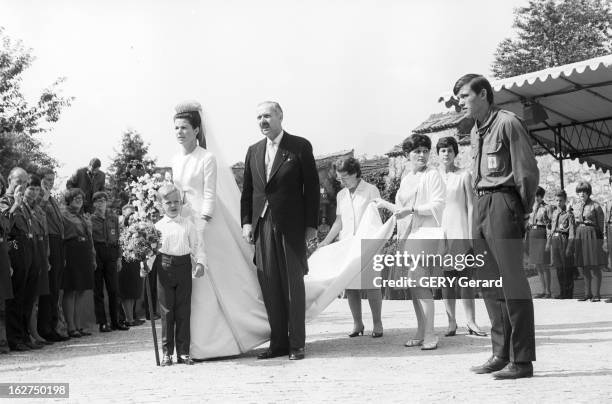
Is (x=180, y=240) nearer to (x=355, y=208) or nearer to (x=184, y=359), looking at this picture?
(x=184, y=359)

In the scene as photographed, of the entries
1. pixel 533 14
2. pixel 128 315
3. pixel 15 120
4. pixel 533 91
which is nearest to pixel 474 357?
pixel 128 315

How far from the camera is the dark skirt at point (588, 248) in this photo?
14559mm

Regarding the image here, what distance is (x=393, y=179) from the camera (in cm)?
Result: 3141

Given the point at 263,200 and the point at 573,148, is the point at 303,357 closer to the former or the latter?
the point at 263,200

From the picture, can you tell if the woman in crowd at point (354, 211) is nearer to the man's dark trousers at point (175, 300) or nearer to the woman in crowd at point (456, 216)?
the woman in crowd at point (456, 216)

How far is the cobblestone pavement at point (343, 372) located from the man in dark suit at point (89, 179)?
5.12 m

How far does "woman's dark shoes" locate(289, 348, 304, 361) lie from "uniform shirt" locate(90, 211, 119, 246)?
17.0 ft

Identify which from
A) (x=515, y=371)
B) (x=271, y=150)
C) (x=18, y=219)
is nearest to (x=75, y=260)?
(x=18, y=219)

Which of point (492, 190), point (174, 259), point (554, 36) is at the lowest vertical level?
point (174, 259)

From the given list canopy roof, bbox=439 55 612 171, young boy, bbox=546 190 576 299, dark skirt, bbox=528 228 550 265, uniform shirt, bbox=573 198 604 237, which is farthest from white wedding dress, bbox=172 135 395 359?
dark skirt, bbox=528 228 550 265

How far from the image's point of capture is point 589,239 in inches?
585

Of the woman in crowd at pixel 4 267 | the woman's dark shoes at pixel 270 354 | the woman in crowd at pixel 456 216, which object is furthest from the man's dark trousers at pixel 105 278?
the woman in crowd at pixel 456 216

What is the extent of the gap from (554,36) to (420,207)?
44306mm

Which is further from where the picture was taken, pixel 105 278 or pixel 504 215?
pixel 105 278
